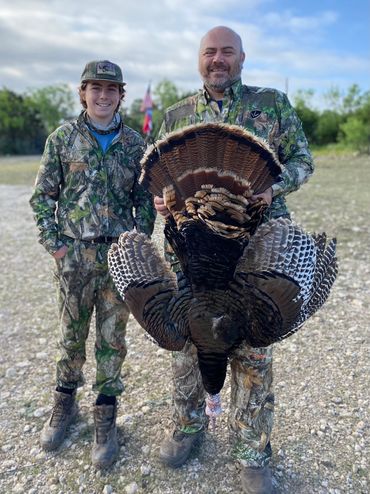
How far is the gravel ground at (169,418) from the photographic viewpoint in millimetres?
3674

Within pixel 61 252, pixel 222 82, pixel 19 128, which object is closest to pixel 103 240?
pixel 61 252

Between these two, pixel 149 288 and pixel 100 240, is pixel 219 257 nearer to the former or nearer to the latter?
pixel 149 288

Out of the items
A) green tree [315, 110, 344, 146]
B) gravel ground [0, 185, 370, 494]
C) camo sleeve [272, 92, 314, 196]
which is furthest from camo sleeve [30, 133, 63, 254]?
green tree [315, 110, 344, 146]

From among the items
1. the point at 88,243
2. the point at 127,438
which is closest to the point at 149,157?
the point at 88,243

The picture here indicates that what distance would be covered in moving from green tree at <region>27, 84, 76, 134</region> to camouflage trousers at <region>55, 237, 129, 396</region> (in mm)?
73814

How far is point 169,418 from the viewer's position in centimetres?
443

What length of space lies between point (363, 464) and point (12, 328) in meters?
4.89

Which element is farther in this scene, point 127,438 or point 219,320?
point 127,438

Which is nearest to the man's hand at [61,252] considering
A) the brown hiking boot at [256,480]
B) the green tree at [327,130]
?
the brown hiking boot at [256,480]

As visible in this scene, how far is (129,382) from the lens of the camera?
507cm

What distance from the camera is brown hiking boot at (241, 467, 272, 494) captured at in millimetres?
3486

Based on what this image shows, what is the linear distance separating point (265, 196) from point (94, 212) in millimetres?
1463

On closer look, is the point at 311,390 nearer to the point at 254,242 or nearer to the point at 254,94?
the point at 254,242

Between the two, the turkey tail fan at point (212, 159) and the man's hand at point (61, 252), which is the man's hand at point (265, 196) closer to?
the turkey tail fan at point (212, 159)
